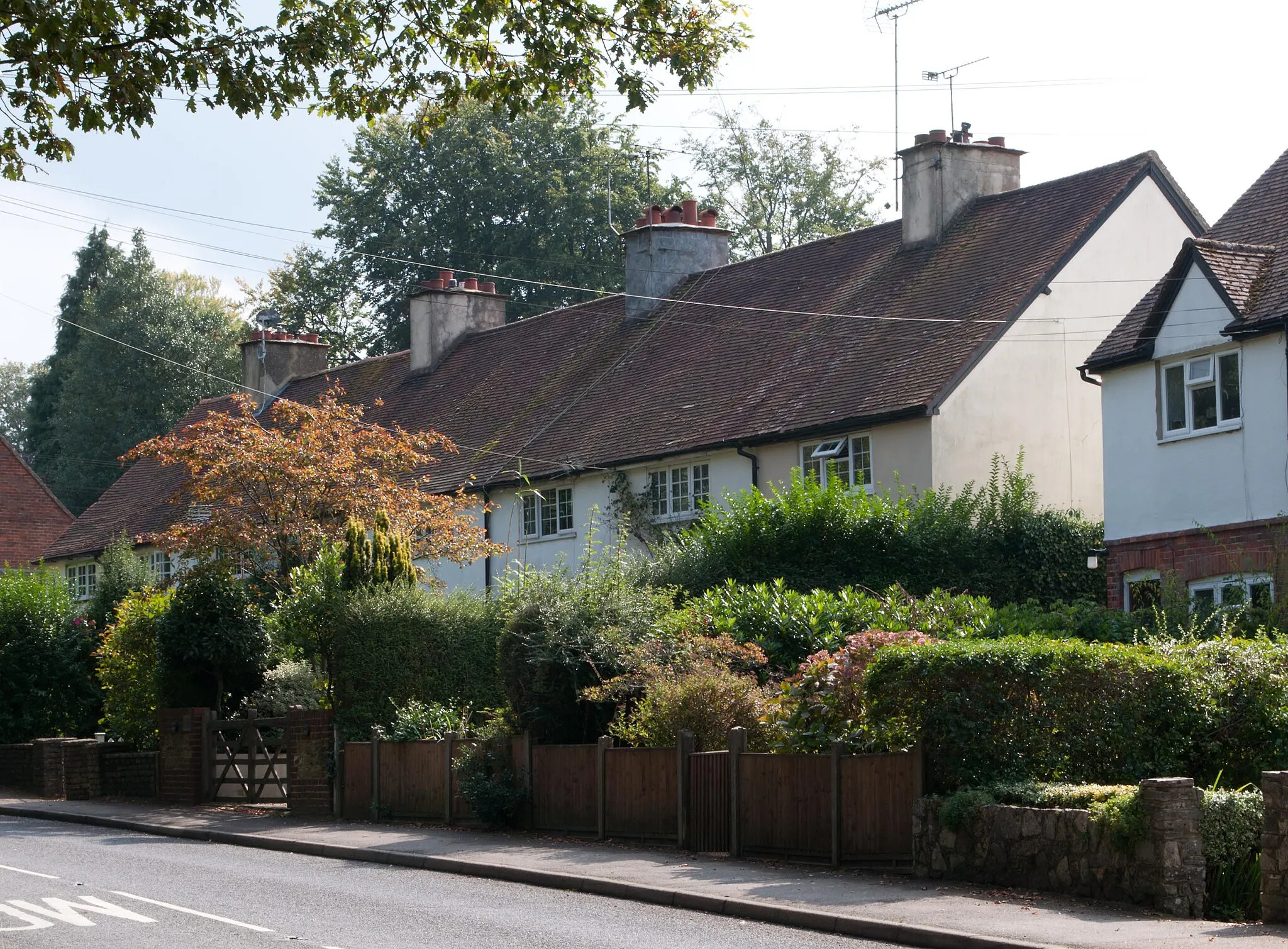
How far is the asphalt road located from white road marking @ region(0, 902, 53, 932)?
0.8 inches

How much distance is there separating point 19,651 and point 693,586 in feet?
49.2

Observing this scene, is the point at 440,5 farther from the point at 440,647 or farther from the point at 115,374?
the point at 115,374

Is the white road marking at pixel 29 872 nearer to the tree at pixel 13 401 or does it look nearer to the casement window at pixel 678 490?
the casement window at pixel 678 490

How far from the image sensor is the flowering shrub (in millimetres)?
15867

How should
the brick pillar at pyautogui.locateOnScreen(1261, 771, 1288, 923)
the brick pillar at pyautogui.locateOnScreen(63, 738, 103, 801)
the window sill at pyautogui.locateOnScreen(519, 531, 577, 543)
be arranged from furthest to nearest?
1. the window sill at pyautogui.locateOnScreen(519, 531, 577, 543)
2. the brick pillar at pyautogui.locateOnScreen(63, 738, 103, 801)
3. the brick pillar at pyautogui.locateOnScreen(1261, 771, 1288, 923)

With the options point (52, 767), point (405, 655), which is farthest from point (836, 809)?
point (52, 767)

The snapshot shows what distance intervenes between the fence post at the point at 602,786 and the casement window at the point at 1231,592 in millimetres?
7985

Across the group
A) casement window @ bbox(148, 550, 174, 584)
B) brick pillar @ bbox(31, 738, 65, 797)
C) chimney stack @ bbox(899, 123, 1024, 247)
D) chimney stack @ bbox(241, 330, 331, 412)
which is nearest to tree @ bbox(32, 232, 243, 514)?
chimney stack @ bbox(241, 330, 331, 412)

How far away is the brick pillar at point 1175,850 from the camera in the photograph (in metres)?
12.3

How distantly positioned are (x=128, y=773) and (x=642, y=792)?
1231 cm

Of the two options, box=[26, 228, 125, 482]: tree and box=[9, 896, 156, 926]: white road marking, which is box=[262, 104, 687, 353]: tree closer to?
box=[26, 228, 125, 482]: tree

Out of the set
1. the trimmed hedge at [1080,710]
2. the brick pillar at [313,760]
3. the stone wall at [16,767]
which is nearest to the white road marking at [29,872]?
the brick pillar at [313,760]

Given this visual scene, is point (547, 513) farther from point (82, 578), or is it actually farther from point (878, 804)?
point (82, 578)

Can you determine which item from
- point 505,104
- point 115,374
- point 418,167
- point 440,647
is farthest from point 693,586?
point 115,374
